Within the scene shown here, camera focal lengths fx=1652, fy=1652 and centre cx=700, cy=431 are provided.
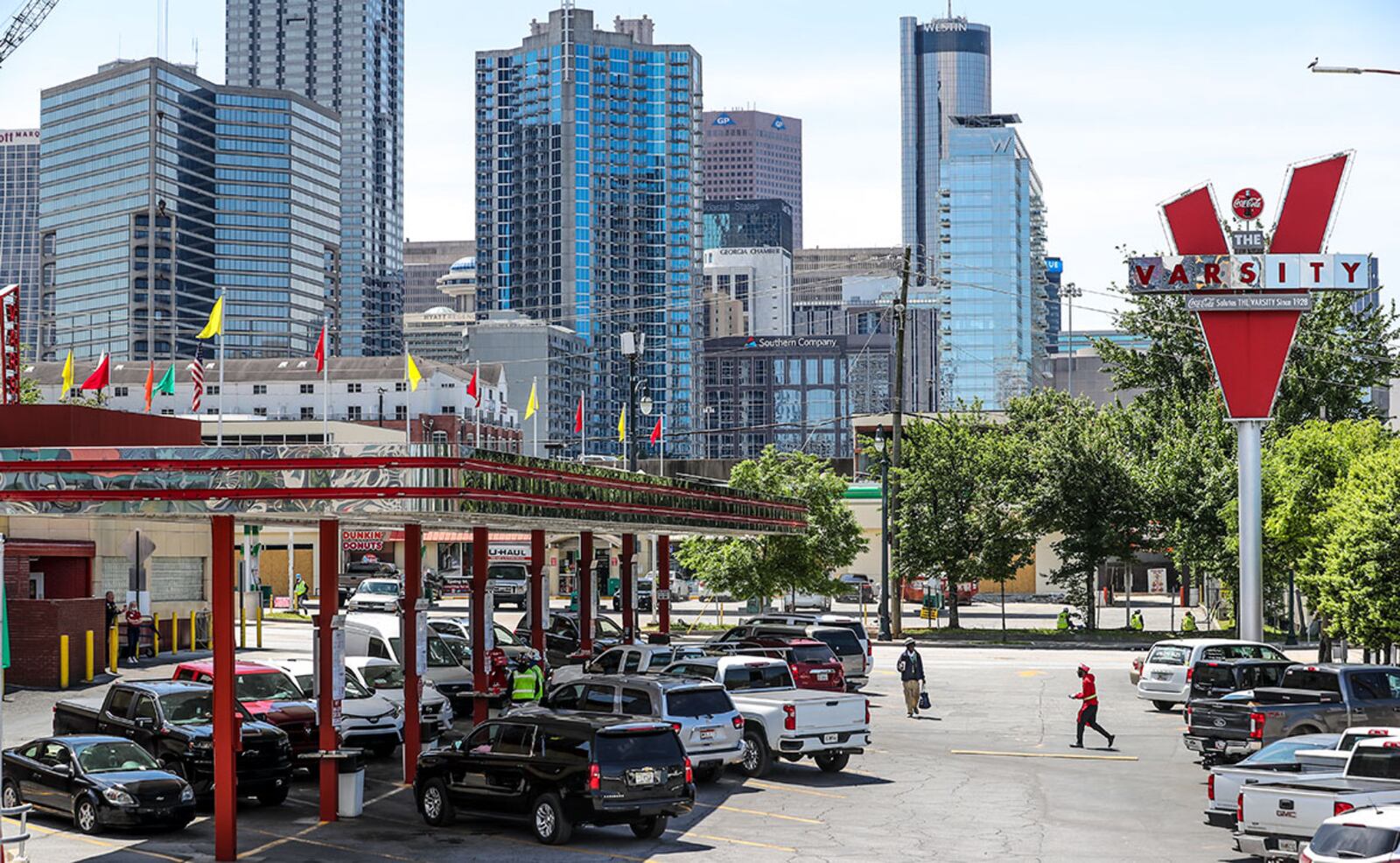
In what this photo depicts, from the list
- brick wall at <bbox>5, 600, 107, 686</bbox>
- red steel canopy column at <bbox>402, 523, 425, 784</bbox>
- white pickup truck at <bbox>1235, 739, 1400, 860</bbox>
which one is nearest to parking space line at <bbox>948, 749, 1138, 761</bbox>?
white pickup truck at <bbox>1235, 739, 1400, 860</bbox>

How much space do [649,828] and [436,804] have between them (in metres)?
3.11

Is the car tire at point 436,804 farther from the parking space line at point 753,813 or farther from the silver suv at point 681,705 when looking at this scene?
the parking space line at point 753,813

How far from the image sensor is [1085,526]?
200ft

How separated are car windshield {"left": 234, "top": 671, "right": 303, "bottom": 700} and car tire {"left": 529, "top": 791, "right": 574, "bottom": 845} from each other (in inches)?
309

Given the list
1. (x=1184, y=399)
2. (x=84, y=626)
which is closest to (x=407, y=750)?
(x=84, y=626)

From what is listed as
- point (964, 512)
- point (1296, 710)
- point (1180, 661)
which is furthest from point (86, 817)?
point (964, 512)

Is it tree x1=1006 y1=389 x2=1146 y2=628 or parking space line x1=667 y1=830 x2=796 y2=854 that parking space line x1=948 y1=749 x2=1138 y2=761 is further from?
tree x1=1006 y1=389 x2=1146 y2=628

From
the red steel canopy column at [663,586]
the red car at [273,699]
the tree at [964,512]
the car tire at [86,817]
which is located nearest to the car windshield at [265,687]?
the red car at [273,699]

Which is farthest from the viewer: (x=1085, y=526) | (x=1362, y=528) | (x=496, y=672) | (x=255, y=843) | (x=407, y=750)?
(x=1085, y=526)

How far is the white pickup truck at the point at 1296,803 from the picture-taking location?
19109 mm

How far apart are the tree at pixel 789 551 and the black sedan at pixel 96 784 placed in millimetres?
37887

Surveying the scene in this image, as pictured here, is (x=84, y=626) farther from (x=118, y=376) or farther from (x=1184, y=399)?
(x=118, y=376)

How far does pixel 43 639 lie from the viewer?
39.6m

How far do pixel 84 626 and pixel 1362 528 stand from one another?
3034cm
